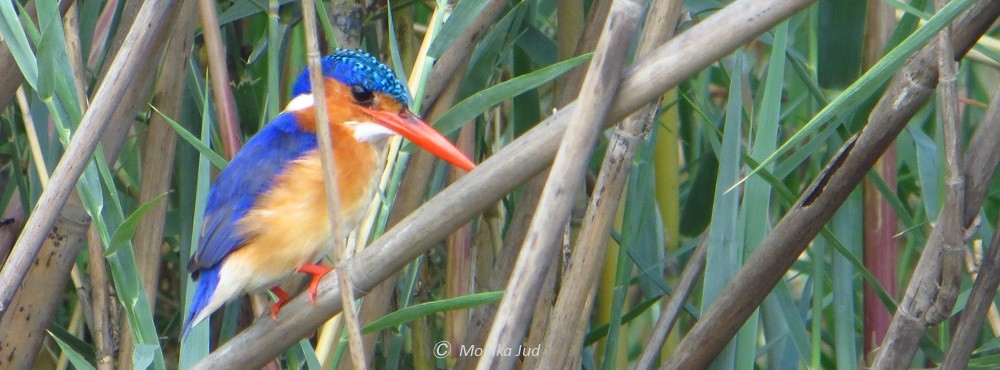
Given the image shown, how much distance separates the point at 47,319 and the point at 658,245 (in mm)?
978

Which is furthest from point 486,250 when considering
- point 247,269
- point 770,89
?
point 770,89

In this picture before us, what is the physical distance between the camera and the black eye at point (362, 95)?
1.68m

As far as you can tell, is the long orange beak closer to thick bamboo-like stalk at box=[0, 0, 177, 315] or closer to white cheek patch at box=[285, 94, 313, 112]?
white cheek patch at box=[285, 94, 313, 112]

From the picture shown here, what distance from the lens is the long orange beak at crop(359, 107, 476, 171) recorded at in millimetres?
1391

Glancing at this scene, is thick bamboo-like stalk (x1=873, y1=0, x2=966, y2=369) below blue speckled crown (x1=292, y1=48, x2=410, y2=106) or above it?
below

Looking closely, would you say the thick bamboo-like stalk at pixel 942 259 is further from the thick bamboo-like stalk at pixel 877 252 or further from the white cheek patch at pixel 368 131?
the white cheek patch at pixel 368 131

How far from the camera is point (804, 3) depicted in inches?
41.3

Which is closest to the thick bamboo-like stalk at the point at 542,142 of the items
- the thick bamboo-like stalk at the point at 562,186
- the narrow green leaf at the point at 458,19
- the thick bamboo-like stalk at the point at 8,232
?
the thick bamboo-like stalk at the point at 562,186

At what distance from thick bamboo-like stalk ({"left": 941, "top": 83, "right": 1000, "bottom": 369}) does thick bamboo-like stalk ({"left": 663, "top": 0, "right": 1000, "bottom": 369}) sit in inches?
3.1

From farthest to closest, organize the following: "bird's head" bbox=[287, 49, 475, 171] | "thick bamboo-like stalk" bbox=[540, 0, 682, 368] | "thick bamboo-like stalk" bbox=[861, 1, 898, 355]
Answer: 1. "thick bamboo-like stalk" bbox=[861, 1, 898, 355]
2. "bird's head" bbox=[287, 49, 475, 171]
3. "thick bamboo-like stalk" bbox=[540, 0, 682, 368]

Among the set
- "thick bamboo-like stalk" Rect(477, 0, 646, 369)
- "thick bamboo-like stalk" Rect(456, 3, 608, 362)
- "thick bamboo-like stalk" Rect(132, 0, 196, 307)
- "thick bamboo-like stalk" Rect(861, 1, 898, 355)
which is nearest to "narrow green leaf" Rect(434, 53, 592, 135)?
"thick bamboo-like stalk" Rect(477, 0, 646, 369)

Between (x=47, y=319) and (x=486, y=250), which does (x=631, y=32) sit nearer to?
(x=486, y=250)

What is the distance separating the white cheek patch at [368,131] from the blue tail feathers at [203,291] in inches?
13.0

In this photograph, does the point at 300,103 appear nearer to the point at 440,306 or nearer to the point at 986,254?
the point at 440,306
